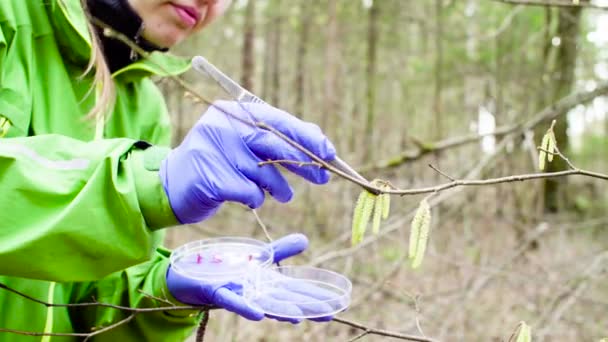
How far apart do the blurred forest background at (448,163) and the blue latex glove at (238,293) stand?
0.89 feet

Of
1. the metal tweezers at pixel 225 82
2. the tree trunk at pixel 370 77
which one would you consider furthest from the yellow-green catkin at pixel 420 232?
→ the tree trunk at pixel 370 77

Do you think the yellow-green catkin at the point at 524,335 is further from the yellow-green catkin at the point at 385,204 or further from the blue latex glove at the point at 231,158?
the blue latex glove at the point at 231,158

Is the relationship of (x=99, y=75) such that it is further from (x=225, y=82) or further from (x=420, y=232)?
(x=420, y=232)

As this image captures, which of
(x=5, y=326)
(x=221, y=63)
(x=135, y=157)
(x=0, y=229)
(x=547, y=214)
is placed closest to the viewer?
(x=0, y=229)

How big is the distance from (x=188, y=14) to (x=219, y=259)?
0.65 m

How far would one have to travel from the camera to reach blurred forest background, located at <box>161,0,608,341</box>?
3311 mm

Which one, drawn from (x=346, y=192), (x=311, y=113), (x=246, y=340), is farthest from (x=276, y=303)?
(x=311, y=113)

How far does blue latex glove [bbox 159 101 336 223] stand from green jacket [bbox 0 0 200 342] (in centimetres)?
5

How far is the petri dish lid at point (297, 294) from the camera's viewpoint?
126cm

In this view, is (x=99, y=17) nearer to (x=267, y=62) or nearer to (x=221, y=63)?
(x=221, y=63)

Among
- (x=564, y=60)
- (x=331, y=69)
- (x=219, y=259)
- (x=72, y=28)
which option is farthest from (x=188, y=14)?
(x=331, y=69)

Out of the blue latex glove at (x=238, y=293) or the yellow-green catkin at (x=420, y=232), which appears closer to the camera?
the yellow-green catkin at (x=420, y=232)

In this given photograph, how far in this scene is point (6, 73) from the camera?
46.7 inches

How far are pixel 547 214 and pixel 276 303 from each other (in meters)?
6.23
